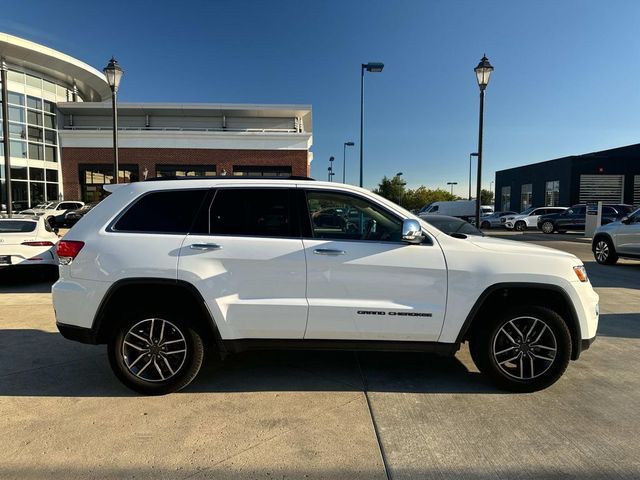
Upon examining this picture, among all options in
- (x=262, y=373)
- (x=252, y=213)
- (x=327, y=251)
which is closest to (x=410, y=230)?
(x=327, y=251)

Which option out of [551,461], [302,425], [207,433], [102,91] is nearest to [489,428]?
[551,461]

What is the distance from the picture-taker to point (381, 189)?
59.2 m

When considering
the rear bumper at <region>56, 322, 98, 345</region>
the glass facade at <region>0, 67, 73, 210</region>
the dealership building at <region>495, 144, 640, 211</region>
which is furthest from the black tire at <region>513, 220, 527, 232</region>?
the rear bumper at <region>56, 322, 98, 345</region>

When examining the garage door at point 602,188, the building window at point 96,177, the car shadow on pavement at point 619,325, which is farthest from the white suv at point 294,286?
the garage door at point 602,188

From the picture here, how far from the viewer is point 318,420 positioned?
3.46m

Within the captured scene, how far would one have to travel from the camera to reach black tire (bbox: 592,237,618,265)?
1234 centimetres

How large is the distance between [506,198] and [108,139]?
39334mm

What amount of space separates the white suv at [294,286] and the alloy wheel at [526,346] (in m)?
0.01

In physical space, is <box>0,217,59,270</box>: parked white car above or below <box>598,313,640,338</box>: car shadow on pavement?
above

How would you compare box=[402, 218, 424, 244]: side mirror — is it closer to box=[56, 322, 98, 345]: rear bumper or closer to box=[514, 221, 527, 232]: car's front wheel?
box=[56, 322, 98, 345]: rear bumper

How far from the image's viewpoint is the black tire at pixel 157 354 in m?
3.83

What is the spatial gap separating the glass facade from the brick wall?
90 centimetres

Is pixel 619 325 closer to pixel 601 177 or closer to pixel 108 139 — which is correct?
pixel 108 139

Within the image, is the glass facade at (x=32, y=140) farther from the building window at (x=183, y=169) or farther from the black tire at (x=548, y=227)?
the black tire at (x=548, y=227)
